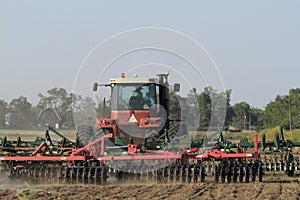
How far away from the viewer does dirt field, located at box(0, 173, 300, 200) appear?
1116 centimetres

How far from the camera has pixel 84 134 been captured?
15828mm

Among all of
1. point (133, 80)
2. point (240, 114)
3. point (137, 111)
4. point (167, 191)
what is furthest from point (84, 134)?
point (240, 114)

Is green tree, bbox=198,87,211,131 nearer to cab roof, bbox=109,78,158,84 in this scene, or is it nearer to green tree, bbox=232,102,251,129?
cab roof, bbox=109,78,158,84

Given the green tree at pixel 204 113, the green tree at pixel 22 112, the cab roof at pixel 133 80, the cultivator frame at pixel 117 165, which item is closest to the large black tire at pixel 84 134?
the cultivator frame at pixel 117 165

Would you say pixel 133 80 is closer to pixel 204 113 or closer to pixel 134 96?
pixel 134 96

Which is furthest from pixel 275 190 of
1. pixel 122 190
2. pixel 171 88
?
pixel 171 88

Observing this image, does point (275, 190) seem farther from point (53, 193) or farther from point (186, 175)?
point (53, 193)

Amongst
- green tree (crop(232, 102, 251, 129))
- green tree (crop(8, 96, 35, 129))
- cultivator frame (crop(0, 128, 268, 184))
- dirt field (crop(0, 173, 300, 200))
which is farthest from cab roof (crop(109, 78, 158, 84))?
green tree (crop(232, 102, 251, 129))

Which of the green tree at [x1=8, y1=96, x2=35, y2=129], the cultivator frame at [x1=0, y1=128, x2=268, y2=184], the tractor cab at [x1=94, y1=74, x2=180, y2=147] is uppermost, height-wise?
the green tree at [x1=8, y1=96, x2=35, y2=129]

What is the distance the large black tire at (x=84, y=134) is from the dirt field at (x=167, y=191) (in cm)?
184

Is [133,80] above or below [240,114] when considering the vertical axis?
below

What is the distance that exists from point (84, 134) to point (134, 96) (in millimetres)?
1690

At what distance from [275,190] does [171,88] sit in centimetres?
448

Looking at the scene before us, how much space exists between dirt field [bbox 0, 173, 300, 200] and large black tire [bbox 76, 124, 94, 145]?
72.4 inches
